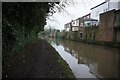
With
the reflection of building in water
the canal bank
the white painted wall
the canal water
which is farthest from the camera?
the white painted wall

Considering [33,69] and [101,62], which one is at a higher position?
[33,69]

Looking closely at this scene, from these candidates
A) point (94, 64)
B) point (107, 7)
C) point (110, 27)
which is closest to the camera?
point (94, 64)

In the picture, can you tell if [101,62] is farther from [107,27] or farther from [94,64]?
[107,27]

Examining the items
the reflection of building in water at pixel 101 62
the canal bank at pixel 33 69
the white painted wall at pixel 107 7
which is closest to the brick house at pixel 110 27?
the white painted wall at pixel 107 7

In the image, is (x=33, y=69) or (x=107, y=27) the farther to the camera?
(x=107, y=27)

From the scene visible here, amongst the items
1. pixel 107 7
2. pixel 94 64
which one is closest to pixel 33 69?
pixel 94 64

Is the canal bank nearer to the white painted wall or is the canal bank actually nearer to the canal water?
the canal water

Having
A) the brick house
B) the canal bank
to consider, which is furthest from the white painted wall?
the canal bank

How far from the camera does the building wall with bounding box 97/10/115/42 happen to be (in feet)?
129

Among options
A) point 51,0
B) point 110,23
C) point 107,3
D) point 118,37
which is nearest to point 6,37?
point 51,0

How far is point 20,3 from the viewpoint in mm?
7871

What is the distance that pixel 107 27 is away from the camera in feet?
137

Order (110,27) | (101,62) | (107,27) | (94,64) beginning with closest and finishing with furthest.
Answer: (94,64)
(101,62)
(110,27)
(107,27)

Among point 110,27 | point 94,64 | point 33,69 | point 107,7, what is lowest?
point 94,64
